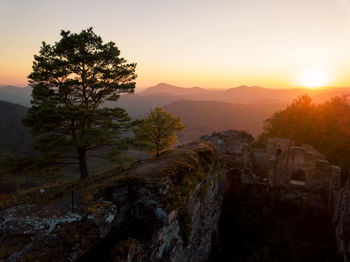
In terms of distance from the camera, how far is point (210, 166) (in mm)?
10141

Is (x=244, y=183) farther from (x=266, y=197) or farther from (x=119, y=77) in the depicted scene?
(x=119, y=77)

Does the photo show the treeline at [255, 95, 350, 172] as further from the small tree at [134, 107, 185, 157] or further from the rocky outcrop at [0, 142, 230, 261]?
the rocky outcrop at [0, 142, 230, 261]

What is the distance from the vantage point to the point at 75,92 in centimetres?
1222

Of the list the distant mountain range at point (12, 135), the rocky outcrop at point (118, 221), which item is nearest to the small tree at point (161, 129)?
the rocky outcrop at point (118, 221)

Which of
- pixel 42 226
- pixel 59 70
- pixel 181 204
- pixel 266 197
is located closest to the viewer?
pixel 42 226

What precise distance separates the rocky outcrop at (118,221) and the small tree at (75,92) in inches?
240

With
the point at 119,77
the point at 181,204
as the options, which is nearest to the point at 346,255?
the point at 181,204

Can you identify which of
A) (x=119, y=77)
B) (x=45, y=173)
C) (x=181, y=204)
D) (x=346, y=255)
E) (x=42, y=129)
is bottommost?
(x=346, y=255)

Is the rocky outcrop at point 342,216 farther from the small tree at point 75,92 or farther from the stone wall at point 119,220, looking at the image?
the small tree at point 75,92

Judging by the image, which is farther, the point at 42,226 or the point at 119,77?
the point at 119,77

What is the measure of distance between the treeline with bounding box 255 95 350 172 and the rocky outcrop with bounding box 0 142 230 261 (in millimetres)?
22932

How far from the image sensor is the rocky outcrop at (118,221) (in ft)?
13.2

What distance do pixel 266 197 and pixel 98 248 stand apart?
1540cm

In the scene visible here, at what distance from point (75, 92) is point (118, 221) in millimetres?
9703
